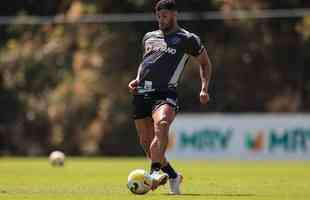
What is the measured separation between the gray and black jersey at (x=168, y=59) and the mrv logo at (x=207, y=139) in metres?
15.5

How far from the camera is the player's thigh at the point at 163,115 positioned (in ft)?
40.6

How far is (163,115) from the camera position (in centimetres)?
1243

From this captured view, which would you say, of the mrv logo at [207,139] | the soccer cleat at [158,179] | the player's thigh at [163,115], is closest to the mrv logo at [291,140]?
the mrv logo at [207,139]

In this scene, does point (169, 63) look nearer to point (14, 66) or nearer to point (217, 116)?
point (217, 116)

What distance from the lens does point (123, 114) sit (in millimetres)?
30781

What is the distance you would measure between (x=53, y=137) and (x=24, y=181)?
1616cm

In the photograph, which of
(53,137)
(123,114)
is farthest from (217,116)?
(53,137)

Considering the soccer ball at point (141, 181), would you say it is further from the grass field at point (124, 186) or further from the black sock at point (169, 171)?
the black sock at point (169, 171)

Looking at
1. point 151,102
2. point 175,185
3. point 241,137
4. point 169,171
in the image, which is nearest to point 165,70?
point 151,102

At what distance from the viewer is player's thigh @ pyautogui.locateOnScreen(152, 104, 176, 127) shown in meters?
12.4

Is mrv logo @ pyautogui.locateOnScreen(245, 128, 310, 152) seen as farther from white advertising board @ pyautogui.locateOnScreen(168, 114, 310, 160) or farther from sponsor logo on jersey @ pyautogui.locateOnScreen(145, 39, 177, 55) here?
sponsor logo on jersey @ pyautogui.locateOnScreen(145, 39, 177, 55)

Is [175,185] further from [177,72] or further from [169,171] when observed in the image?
[177,72]

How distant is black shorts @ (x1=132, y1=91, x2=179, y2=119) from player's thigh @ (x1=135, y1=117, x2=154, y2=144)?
0.29 feet

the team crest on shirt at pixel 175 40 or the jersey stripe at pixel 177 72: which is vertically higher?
the team crest on shirt at pixel 175 40
